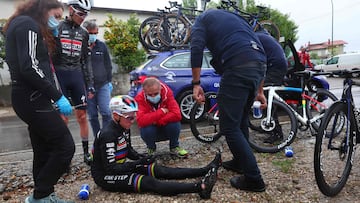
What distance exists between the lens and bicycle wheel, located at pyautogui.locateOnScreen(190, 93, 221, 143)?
413cm

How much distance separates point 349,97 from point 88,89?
3.05 metres

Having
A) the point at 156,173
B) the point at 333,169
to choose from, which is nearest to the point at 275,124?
the point at 333,169

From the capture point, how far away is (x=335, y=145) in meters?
2.73

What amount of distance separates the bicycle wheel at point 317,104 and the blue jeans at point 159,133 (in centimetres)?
200

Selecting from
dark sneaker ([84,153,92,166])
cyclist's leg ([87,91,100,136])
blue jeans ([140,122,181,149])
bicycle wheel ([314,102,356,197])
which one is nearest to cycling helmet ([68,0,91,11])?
cyclist's leg ([87,91,100,136])

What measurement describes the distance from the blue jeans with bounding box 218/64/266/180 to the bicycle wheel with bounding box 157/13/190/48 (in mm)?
5744

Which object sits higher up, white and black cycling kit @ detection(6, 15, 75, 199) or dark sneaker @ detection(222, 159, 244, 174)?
white and black cycling kit @ detection(6, 15, 75, 199)

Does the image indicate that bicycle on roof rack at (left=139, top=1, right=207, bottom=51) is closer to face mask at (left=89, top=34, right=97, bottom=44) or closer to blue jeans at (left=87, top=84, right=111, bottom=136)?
face mask at (left=89, top=34, right=97, bottom=44)

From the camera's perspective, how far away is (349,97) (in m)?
2.65

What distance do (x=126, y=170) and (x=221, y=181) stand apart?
98cm

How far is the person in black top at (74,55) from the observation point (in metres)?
3.23

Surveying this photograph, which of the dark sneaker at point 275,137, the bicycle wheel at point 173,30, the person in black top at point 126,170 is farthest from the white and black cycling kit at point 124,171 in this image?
the bicycle wheel at point 173,30

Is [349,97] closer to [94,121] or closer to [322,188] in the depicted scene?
[322,188]

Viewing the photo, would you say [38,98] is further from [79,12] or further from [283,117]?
[283,117]
